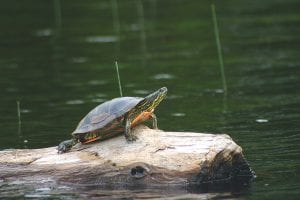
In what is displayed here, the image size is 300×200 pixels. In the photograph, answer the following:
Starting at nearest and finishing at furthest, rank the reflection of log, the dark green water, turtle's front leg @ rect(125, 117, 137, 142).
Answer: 1. the reflection of log
2. turtle's front leg @ rect(125, 117, 137, 142)
3. the dark green water

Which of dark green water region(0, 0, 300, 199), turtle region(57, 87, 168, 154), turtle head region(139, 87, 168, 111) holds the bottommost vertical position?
dark green water region(0, 0, 300, 199)

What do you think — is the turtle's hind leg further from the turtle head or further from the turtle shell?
the turtle head

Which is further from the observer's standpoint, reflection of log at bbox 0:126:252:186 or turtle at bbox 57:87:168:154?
turtle at bbox 57:87:168:154

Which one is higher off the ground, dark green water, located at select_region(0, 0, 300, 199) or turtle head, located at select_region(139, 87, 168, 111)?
turtle head, located at select_region(139, 87, 168, 111)

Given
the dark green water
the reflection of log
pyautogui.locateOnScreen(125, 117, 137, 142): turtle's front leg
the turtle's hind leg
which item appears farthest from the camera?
the dark green water

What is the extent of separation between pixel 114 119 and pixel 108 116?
0.33 feet

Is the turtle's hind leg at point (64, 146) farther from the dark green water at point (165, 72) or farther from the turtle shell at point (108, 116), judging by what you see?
the dark green water at point (165, 72)

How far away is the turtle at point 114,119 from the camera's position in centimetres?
944

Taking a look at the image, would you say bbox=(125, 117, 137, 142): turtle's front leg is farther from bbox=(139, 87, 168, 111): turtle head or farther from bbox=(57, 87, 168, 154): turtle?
bbox=(139, 87, 168, 111): turtle head

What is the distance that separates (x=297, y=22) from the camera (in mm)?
21828

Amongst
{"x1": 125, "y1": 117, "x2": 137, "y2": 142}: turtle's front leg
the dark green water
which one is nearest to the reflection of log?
{"x1": 125, "y1": 117, "x2": 137, "y2": 142}: turtle's front leg

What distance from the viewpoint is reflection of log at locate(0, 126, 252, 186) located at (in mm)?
8969

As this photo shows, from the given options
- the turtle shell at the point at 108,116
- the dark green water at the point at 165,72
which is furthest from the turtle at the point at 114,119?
the dark green water at the point at 165,72

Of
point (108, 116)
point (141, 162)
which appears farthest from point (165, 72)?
point (141, 162)
